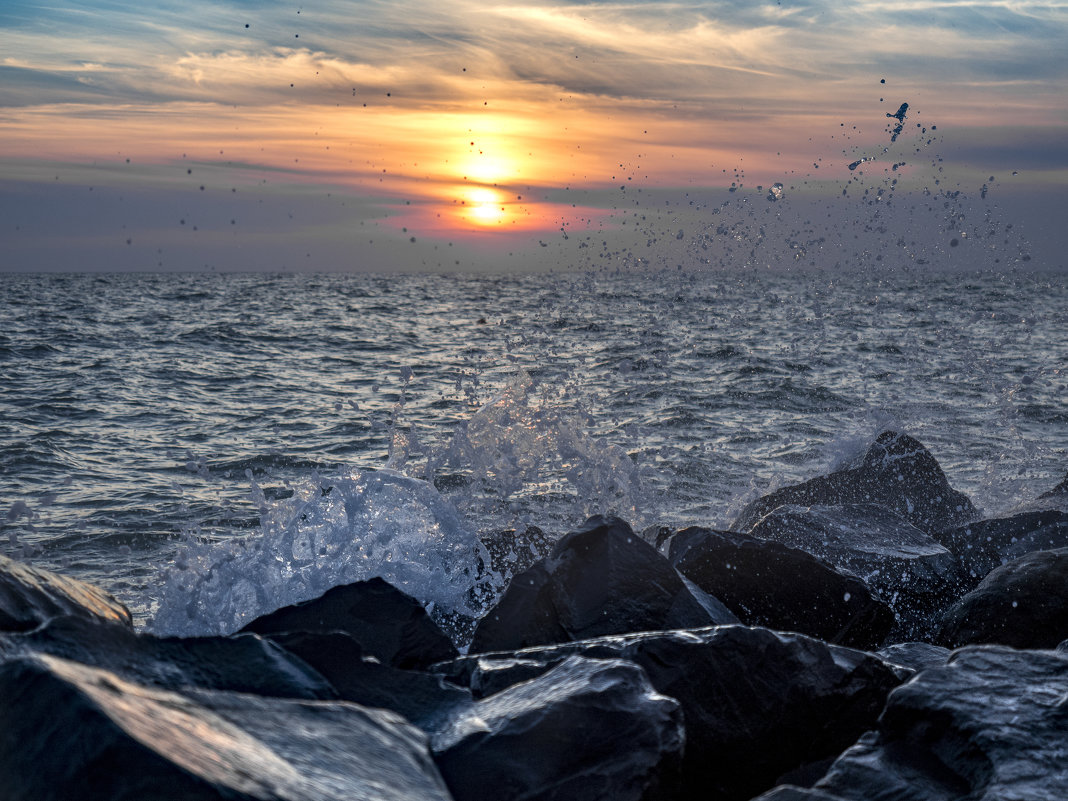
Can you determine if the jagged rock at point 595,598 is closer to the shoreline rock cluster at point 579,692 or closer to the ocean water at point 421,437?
the shoreline rock cluster at point 579,692

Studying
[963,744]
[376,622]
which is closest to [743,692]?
[963,744]

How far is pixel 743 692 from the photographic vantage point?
10.8 ft

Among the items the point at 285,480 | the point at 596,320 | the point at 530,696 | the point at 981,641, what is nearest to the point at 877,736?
the point at 530,696

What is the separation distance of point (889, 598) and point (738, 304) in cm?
3882

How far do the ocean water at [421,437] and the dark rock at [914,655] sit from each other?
2.51m

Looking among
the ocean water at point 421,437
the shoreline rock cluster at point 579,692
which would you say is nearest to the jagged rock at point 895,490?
the ocean water at point 421,437

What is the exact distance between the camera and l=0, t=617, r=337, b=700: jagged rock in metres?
2.59

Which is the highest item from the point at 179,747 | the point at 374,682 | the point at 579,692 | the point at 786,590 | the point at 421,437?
the point at 179,747

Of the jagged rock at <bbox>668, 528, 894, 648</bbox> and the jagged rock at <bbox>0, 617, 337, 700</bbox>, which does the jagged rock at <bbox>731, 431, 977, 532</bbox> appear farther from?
the jagged rock at <bbox>0, 617, 337, 700</bbox>

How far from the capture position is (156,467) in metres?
10.5

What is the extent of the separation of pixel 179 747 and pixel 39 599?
1.78 meters

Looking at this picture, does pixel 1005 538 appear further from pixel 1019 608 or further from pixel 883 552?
pixel 1019 608

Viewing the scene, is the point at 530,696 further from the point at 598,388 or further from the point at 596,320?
the point at 596,320

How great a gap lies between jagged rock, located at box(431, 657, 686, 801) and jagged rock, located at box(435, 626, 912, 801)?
0.49 meters
